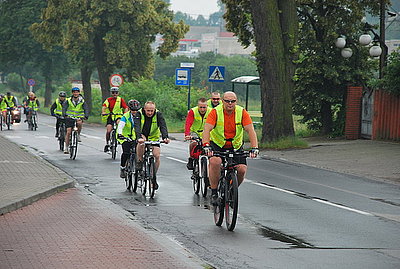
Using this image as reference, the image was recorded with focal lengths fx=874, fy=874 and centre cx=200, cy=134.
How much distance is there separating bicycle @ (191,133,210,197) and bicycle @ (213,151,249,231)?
3.17 meters

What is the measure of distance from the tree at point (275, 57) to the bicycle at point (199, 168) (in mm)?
13242

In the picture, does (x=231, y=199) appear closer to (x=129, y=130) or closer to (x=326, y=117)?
(x=129, y=130)

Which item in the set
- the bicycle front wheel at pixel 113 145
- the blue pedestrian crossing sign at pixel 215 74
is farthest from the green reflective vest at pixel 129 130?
the blue pedestrian crossing sign at pixel 215 74

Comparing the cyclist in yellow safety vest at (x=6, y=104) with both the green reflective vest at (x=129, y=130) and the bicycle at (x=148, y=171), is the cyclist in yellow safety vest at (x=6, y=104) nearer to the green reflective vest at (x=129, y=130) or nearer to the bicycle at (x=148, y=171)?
the green reflective vest at (x=129, y=130)

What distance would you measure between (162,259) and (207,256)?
0.76 m

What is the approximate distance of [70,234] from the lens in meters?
9.90

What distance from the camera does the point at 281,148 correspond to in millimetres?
28391

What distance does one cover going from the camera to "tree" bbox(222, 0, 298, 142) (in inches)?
1128

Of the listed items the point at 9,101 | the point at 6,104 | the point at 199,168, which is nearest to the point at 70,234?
the point at 199,168

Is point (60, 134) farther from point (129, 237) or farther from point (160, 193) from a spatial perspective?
point (129, 237)

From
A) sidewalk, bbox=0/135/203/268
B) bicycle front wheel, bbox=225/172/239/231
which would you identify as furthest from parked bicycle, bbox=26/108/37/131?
bicycle front wheel, bbox=225/172/239/231

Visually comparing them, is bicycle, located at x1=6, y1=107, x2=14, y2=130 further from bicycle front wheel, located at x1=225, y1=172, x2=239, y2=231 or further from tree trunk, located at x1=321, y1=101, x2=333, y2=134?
bicycle front wheel, located at x1=225, y1=172, x2=239, y2=231

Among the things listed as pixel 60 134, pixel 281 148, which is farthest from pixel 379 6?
pixel 60 134

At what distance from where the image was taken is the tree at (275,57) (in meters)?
28.6
